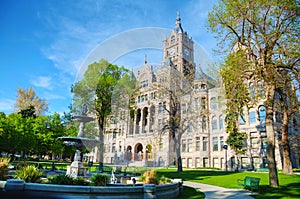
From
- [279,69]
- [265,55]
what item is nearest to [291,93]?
[279,69]

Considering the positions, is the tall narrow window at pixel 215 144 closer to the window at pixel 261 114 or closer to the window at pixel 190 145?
the window at pixel 190 145

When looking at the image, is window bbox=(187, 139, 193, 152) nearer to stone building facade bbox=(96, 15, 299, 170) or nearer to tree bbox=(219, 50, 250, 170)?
stone building facade bbox=(96, 15, 299, 170)

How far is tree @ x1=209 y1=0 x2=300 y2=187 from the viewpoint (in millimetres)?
14594

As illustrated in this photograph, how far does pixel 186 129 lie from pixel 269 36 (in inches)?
596

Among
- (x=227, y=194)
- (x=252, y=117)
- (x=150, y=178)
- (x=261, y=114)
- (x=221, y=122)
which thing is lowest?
(x=227, y=194)

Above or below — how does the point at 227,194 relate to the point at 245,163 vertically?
above

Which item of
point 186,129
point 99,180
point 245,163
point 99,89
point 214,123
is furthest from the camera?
point 214,123

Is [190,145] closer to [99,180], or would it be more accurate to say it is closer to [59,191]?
[99,180]

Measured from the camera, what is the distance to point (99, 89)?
29.8 meters

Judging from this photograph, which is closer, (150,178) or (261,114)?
(150,178)

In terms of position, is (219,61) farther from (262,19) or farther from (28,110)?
(28,110)

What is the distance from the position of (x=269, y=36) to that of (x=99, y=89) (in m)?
21.0

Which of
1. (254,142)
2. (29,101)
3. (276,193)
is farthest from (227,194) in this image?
(29,101)

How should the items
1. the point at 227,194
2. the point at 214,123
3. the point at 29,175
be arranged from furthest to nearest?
the point at 214,123, the point at 227,194, the point at 29,175
